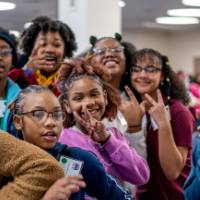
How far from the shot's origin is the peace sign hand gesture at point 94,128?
1.82 metres

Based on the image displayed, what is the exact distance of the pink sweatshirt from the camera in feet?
6.18

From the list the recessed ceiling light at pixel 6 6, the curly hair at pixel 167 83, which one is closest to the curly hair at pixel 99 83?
the curly hair at pixel 167 83

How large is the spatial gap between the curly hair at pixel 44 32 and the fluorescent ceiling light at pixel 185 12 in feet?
19.8

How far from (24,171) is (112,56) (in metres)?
1.31

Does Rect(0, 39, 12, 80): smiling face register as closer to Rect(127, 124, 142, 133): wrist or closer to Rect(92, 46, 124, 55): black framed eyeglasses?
Rect(92, 46, 124, 55): black framed eyeglasses

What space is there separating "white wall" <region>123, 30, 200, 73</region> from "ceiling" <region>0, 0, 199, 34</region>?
0.63m

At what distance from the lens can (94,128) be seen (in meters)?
1.82

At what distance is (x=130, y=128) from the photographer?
2.32 m

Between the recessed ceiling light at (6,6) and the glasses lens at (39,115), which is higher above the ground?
the glasses lens at (39,115)

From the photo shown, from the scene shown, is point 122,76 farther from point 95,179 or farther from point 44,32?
point 95,179

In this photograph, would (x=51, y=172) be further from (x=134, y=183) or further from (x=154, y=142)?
(x=154, y=142)

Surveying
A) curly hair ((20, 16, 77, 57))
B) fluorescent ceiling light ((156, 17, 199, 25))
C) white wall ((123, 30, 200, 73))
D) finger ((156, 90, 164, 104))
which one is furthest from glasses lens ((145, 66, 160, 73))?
white wall ((123, 30, 200, 73))

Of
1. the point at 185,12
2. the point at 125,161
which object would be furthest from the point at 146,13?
the point at 125,161

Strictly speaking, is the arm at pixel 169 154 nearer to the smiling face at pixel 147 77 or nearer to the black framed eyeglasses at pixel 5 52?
the smiling face at pixel 147 77
